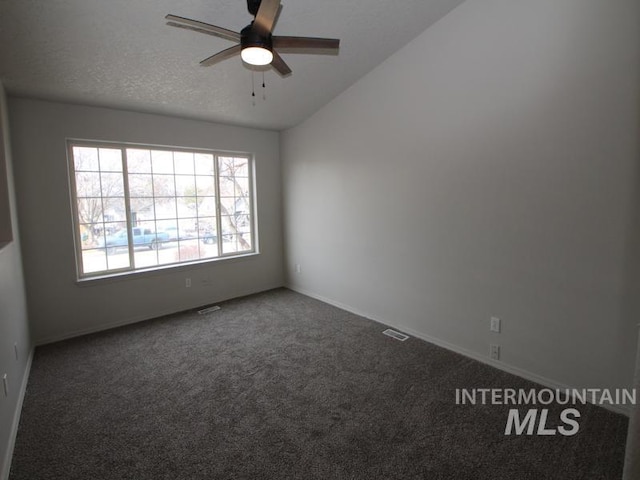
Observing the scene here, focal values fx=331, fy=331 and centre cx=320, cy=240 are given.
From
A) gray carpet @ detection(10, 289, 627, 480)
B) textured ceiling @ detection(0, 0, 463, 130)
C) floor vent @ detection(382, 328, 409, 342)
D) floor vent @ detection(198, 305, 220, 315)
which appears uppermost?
textured ceiling @ detection(0, 0, 463, 130)

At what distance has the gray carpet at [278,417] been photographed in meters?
1.79

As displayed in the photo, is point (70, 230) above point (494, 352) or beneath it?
above

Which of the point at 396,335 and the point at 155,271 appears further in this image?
the point at 155,271

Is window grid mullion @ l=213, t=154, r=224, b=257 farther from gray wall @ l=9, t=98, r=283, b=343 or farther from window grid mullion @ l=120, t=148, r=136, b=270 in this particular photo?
window grid mullion @ l=120, t=148, r=136, b=270

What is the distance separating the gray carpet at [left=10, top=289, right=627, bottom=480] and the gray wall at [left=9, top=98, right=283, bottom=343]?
1.32 feet

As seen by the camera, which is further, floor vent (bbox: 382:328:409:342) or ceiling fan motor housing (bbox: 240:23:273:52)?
floor vent (bbox: 382:328:409:342)

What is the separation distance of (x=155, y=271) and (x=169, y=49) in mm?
2441

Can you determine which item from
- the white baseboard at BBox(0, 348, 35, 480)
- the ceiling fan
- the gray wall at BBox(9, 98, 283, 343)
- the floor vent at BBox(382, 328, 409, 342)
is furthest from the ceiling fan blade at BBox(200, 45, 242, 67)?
the floor vent at BBox(382, 328, 409, 342)

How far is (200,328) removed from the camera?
12.0ft

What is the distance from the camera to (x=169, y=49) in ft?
8.59

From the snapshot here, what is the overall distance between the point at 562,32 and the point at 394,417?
280 centimetres

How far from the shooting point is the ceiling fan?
64.9 inches

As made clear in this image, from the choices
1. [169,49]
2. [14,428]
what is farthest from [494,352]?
[169,49]

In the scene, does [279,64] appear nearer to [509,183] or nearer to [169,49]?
[169,49]
